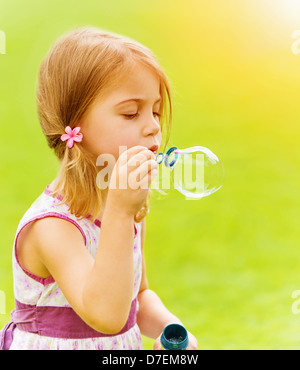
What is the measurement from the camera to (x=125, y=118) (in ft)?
3.18

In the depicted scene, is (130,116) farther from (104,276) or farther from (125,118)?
(104,276)

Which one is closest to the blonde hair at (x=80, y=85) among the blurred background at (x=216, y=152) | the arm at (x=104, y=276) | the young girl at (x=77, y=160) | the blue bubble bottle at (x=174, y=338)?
the young girl at (x=77, y=160)

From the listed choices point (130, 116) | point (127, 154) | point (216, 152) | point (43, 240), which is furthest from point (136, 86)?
point (216, 152)

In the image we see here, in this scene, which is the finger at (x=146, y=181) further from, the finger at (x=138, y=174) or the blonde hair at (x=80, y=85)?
the blonde hair at (x=80, y=85)

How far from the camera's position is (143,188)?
34.0 inches

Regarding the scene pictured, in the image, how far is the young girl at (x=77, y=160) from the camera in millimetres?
926

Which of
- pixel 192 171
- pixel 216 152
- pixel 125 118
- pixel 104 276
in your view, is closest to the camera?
pixel 104 276

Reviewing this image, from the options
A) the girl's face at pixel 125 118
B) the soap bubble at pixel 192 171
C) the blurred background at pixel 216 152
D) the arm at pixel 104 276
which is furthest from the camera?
the blurred background at pixel 216 152

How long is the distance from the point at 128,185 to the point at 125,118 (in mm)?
168

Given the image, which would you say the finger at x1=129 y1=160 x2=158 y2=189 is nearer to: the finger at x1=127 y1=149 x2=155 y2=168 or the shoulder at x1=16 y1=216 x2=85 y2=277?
the finger at x1=127 y1=149 x2=155 y2=168

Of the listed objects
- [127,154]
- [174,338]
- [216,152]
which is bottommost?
[174,338]

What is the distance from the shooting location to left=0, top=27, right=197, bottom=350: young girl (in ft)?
3.04

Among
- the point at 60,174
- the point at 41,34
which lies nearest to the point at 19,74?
the point at 41,34

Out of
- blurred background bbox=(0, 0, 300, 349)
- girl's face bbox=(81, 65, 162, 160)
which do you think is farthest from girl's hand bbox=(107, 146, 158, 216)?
blurred background bbox=(0, 0, 300, 349)
